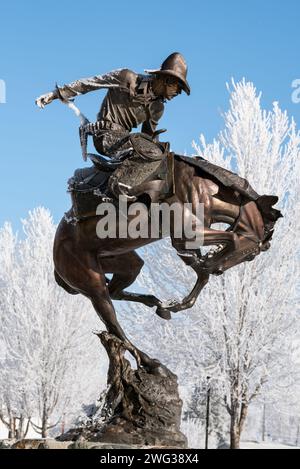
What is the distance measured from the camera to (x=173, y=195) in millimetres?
5344

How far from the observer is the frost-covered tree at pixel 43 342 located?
736 inches

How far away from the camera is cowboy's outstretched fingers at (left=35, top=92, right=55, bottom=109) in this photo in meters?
5.71

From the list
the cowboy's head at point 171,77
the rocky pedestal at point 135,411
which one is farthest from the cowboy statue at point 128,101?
the rocky pedestal at point 135,411

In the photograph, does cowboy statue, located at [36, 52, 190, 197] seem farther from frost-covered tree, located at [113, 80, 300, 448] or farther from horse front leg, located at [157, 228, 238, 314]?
frost-covered tree, located at [113, 80, 300, 448]

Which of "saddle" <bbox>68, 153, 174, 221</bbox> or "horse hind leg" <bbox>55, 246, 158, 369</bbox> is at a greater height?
"saddle" <bbox>68, 153, 174, 221</bbox>

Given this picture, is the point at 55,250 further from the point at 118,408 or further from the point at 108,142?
the point at 118,408

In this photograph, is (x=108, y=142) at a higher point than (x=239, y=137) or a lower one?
lower

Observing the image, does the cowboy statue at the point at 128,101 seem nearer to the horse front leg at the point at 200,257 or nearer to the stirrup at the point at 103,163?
the stirrup at the point at 103,163

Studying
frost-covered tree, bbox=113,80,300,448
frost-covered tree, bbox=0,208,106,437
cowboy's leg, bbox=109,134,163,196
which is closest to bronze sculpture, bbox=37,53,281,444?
cowboy's leg, bbox=109,134,163,196

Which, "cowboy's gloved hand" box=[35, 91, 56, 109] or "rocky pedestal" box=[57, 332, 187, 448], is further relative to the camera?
"cowboy's gloved hand" box=[35, 91, 56, 109]

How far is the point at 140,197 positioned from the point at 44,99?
4.14ft

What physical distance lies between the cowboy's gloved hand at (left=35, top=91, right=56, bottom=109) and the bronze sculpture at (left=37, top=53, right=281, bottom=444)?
1cm
